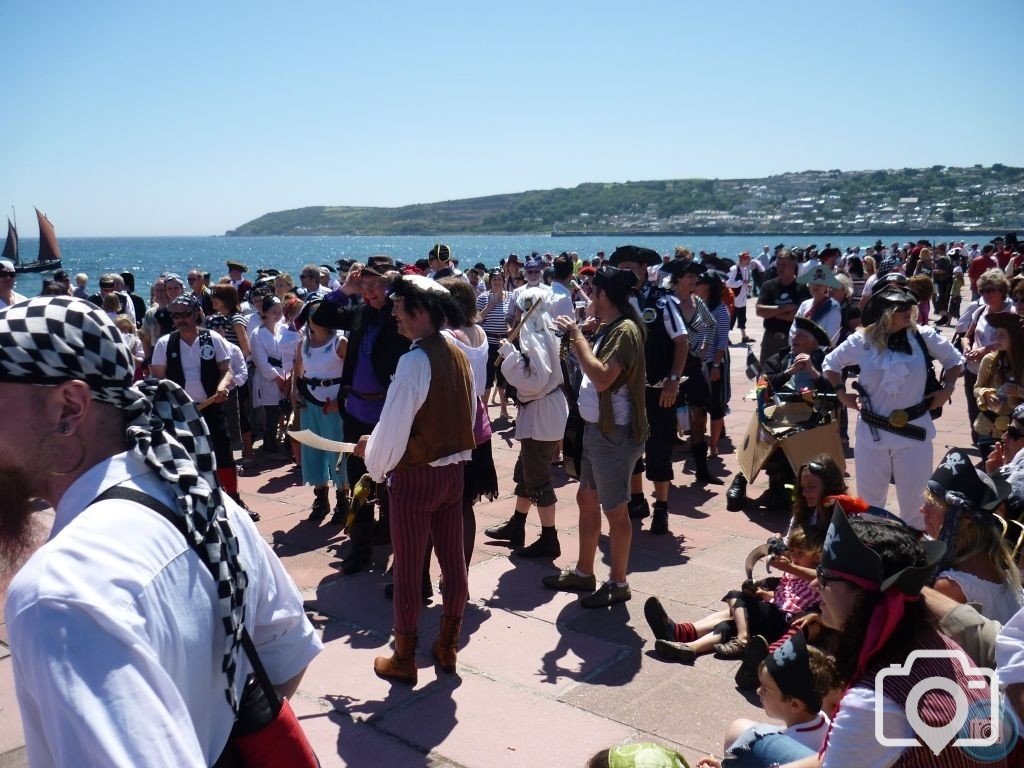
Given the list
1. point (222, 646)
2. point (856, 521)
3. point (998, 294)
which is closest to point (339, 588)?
point (856, 521)

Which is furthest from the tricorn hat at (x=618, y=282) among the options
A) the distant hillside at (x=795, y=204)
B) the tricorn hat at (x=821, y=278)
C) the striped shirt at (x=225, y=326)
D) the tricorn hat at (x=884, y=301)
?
the distant hillside at (x=795, y=204)

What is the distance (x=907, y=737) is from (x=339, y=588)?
13.2ft

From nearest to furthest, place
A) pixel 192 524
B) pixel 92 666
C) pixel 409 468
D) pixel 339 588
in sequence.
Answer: pixel 92 666 < pixel 192 524 < pixel 409 468 < pixel 339 588

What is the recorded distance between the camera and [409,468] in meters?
4.07

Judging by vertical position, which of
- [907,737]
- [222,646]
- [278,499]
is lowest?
[278,499]

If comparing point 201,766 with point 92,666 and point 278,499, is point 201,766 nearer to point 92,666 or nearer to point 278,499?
point 92,666

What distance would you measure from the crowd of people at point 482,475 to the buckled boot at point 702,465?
3cm

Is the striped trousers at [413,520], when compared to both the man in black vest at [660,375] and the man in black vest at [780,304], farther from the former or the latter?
the man in black vest at [780,304]

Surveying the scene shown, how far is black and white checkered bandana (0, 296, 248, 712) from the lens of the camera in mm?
1354

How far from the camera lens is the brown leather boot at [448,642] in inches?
168

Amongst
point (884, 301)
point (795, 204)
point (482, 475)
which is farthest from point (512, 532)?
point (795, 204)

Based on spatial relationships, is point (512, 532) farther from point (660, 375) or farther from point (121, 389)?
point (121, 389)

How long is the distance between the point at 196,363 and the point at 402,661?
3312mm

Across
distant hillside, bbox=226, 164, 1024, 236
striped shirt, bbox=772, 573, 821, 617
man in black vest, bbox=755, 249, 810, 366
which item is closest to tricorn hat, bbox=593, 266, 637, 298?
striped shirt, bbox=772, 573, 821, 617
